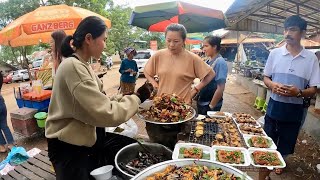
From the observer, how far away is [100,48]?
6.79ft

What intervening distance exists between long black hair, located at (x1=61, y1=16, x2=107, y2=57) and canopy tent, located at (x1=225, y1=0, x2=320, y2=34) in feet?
21.0

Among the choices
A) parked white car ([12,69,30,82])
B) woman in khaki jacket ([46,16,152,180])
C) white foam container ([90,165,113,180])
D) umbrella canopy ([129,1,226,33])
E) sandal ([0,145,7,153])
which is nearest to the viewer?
woman in khaki jacket ([46,16,152,180])

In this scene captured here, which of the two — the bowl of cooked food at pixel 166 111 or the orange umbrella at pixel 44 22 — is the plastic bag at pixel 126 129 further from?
the orange umbrella at pixel 44 22

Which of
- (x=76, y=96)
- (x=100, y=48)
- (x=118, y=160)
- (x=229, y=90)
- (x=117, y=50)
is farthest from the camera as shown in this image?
(x=117, y=50)

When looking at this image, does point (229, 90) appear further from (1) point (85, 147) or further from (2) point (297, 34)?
(1) point (85, 147)

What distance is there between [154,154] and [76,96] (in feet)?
4.03

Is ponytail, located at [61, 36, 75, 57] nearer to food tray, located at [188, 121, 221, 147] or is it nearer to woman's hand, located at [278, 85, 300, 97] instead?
food tray, located at [188, 121, 221, 147]

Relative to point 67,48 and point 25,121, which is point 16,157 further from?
point 67,48

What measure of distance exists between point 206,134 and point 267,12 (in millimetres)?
7655

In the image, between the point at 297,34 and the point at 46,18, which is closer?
the point at 297,34

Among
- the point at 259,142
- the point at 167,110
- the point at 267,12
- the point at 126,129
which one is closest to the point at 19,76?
the point at 267,12

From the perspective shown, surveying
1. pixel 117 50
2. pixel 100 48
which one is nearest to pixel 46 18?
pixel 100 48

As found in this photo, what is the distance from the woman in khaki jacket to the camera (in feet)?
5.78

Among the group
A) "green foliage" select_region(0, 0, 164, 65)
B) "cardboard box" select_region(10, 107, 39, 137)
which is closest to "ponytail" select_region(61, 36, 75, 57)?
"cardboard box" select_region(10, 107, 39, 137)
